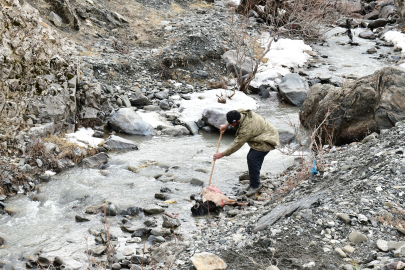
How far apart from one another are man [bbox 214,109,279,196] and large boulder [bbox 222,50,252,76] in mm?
7916

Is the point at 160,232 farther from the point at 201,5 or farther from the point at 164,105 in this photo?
the point at 201,5

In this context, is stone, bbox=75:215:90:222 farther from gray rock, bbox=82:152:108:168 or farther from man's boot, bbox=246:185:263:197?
man's boot, bbox=246:185:263:197

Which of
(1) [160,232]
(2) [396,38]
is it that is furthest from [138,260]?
(2) [396,38]

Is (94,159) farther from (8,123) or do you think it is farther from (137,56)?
(137,56)

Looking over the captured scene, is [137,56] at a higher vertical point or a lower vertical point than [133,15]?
lower

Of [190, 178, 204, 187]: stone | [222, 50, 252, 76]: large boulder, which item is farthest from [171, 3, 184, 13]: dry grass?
[190, 178, 204, 187]: stone

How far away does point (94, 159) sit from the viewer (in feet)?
25.2

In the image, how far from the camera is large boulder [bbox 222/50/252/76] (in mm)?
13961

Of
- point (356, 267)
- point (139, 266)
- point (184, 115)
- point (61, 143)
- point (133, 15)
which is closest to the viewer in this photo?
point (356, 267)

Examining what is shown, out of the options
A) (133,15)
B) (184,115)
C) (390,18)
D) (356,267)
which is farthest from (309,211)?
(390,18)

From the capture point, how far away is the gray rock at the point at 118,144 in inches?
340

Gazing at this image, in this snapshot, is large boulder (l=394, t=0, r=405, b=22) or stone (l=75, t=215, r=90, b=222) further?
large boulder (l=394, t=0, r=405, b=22)

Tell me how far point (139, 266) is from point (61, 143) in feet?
15.4

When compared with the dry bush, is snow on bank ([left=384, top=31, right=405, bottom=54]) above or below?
above
